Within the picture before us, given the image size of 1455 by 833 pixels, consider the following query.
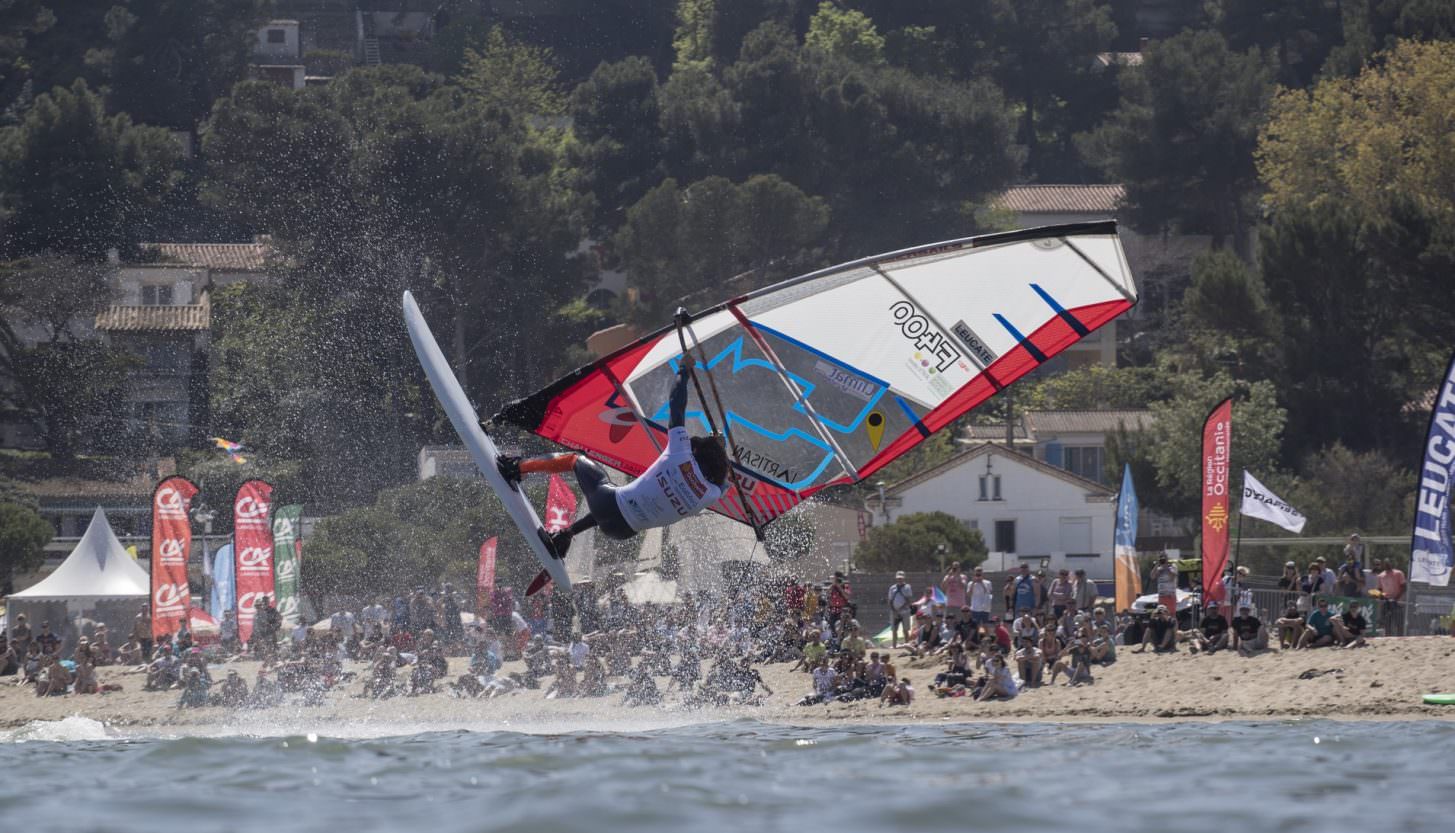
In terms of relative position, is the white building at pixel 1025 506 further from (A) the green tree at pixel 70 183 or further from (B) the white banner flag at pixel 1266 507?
(A) the green tree at pixel 70 183

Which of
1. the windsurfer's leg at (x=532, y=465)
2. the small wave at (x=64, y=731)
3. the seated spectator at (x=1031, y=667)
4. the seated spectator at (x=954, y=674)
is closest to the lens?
the windsurfer's leg at (x=532, y=465)

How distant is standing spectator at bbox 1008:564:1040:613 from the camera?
19641mm

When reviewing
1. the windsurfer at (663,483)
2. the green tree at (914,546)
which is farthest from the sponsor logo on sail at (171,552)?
the windsurfer at (663,483)

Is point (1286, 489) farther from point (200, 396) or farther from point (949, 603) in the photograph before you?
point (200, 396)

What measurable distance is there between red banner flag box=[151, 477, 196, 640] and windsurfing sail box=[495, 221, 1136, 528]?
11.1m

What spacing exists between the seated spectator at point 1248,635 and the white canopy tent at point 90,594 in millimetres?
14131

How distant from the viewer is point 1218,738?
41.2 feet

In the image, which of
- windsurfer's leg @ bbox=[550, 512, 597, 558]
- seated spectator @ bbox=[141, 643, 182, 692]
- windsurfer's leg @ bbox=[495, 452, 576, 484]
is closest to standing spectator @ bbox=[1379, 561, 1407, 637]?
windsurfer's leg @ bbox=[550, 512, 597, 558]

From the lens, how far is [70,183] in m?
46.1

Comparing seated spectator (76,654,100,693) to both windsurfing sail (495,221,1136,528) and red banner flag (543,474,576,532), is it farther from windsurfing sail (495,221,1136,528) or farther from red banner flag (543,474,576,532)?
windsurfing sail (495,221,1136,528)

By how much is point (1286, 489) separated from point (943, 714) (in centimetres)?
1992

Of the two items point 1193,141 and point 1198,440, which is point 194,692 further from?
point 1193,141

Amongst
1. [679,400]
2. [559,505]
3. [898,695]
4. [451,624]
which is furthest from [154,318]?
[679,400]

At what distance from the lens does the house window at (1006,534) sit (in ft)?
115
